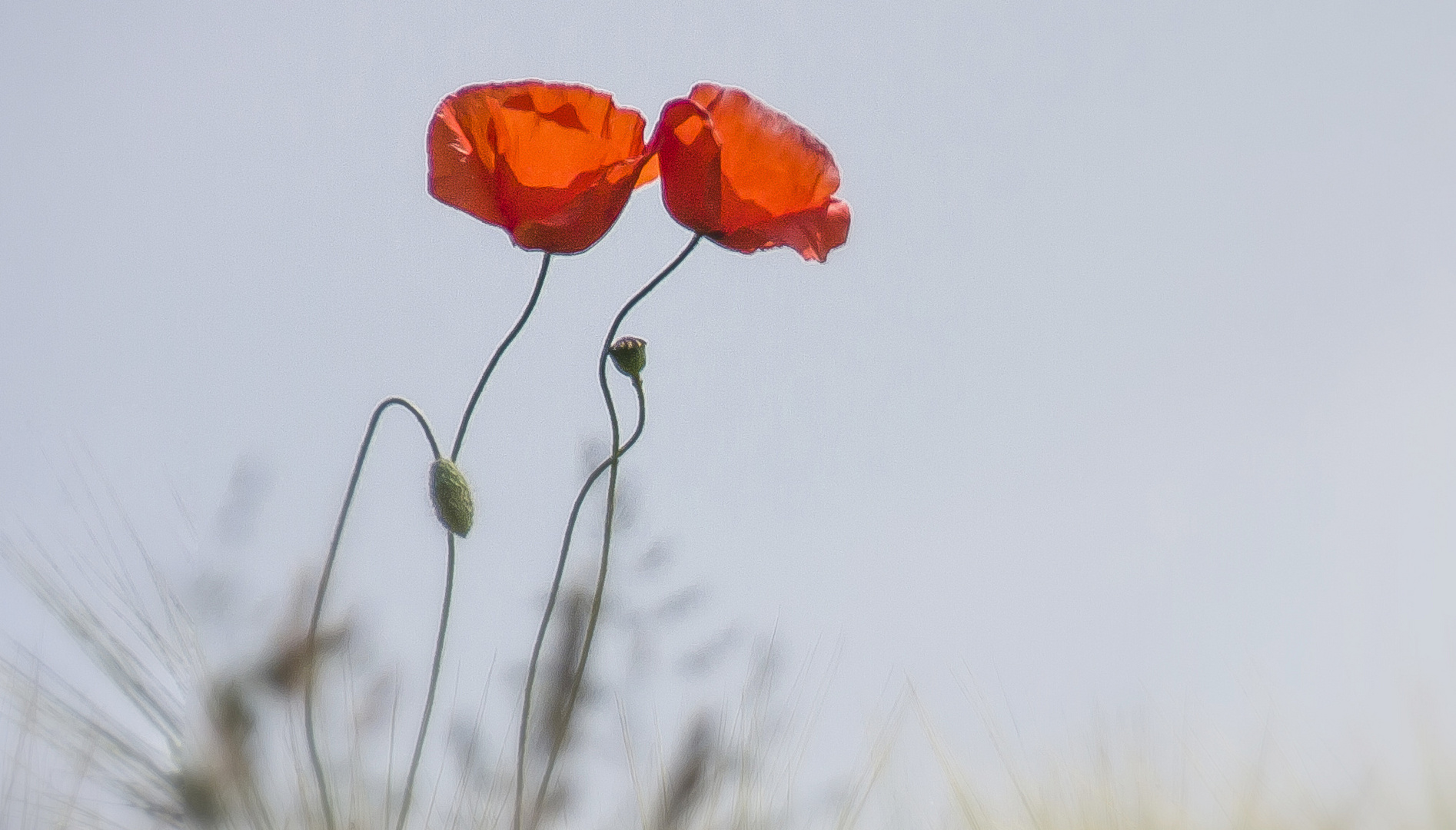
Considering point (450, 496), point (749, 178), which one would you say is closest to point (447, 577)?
point (450, 496)

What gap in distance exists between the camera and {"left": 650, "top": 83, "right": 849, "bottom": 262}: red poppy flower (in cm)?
34

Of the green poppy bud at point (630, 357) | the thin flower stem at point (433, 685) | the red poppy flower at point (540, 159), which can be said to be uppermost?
the red poppy flower at point (540, 159)

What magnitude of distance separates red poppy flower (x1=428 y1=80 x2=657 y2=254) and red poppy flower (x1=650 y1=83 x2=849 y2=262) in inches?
0.6

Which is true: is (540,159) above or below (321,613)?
above

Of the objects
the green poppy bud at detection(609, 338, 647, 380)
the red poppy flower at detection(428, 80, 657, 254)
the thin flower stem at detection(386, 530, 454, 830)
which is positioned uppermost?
the red poppy flower at detection(428, 80, 657, 254)

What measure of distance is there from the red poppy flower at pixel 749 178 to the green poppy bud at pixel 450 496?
0.34 ft

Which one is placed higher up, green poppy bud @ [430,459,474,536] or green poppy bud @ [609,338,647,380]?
green poppy bud @ [609,338,647,380]

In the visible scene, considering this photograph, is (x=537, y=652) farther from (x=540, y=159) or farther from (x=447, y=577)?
(x=540, y=159)

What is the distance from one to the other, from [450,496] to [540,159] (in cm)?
10

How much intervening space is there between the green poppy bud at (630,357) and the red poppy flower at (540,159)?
1.2 inches

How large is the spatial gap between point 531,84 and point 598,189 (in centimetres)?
4

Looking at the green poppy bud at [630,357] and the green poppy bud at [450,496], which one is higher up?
the green poppy bud at [630,357]

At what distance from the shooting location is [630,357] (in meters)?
0.33

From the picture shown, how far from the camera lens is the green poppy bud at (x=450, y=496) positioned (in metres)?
0.31
